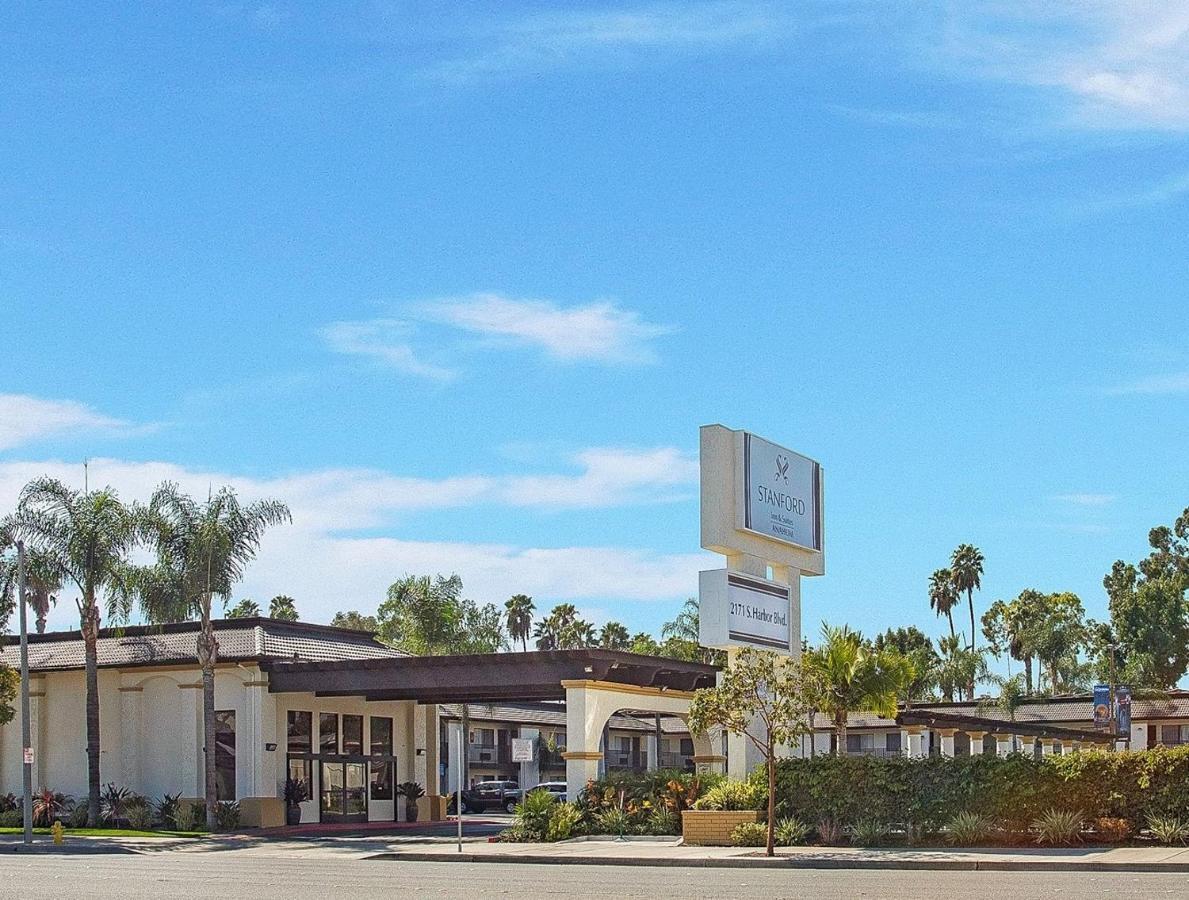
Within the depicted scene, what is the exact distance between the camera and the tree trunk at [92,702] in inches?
1789

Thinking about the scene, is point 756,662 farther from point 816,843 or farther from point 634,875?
point 634,875

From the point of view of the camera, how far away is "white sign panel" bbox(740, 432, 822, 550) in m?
35.1

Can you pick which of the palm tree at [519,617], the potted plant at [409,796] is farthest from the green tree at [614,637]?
the potted plant at [409,796]

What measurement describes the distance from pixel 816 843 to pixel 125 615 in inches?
884

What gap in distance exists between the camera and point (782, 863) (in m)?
28.4

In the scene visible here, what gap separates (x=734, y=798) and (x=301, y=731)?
18.7 meters

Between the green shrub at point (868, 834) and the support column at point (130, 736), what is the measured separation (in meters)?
25.9

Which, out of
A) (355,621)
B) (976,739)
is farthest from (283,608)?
(976,739)

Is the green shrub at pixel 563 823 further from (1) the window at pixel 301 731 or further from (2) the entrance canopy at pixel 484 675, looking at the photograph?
(1) the window at pixel 301 731

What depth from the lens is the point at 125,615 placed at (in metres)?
44.9

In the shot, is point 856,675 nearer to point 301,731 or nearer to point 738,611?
point 738,611

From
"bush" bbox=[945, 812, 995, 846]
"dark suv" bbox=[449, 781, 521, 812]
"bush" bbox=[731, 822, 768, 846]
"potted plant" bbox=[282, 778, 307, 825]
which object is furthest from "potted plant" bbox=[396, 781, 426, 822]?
"bush" bbox=[945, 812, 995, 846]

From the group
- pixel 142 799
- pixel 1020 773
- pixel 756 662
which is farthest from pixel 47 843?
pixel 1020 773

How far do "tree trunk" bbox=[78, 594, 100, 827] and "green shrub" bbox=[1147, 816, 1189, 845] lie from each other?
99.1 feet
